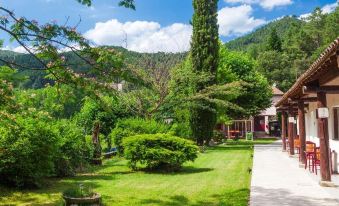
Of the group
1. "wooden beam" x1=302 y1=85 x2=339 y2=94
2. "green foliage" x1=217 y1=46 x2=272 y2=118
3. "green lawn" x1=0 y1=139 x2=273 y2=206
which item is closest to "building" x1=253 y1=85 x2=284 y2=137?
"green foliage" x1=217 y1=46 x2=272 y2=118

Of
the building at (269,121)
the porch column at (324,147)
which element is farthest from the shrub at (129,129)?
the building at (269,121)

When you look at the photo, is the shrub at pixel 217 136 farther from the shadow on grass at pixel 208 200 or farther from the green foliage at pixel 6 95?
the green foliage at pixel 6 95

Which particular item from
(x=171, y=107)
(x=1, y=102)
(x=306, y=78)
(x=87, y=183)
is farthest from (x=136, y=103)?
(x=1, y=102)

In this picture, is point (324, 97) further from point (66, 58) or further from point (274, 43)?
point (274, 43)

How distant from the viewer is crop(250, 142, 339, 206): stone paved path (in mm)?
8289

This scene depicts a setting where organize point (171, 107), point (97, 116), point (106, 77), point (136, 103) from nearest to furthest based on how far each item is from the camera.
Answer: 1. point (106, 77)
2. point (97, 116)
3. point (136, 103)
4. point (171, 107)

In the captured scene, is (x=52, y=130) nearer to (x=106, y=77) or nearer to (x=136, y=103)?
(x=106, y=77)

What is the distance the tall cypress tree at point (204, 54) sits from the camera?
2691 centimetres

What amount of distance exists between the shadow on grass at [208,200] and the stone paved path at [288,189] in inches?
10.7

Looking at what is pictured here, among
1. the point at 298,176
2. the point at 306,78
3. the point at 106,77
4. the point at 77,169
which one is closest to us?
the point at 106,77

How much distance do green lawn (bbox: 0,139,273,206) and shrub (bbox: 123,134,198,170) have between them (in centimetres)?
48

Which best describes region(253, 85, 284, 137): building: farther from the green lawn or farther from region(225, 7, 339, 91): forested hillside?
the green lawn

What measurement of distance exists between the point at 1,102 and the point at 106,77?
1897mm

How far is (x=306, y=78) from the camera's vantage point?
954cm
